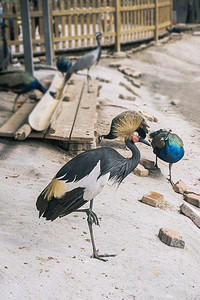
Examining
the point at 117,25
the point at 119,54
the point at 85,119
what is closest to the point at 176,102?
the point at 85,119

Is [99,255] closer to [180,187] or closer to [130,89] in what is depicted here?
[180,187]

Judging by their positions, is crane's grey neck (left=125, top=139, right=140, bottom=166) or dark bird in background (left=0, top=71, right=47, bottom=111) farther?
dark bird in background (left=0, top=71, right=47, bottom=111)

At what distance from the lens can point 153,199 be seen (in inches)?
166

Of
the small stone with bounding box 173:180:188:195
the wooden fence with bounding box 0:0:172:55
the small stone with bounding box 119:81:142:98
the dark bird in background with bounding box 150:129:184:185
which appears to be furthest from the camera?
the wooden fence with bounding box 0:0:172:55

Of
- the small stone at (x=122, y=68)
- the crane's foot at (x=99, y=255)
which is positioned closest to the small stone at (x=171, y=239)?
the crane's foot at (x=99, y=255)

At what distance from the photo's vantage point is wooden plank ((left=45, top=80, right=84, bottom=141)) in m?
5.21

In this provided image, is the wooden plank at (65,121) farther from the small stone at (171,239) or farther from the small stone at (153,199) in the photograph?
the small stone at (171,239)

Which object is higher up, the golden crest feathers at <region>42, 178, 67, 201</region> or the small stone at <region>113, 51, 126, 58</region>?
the golden crest feathers at <region>42, 178, 67, 201</region>

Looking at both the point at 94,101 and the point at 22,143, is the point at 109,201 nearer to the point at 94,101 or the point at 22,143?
the point at 22,143

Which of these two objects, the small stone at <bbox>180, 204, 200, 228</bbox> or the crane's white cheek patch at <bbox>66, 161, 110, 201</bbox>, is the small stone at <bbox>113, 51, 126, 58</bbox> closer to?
the small stone at <bbox>180, 204, 200, 228</bbox>

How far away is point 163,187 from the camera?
4793 mm

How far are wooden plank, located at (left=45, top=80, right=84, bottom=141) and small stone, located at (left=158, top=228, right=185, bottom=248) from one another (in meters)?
1.94

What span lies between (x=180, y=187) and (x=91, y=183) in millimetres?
2026

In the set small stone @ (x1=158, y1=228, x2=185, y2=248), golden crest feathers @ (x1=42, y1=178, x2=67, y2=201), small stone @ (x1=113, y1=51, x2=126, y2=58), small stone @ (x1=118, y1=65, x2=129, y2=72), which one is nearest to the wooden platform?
small stone @ (x1=158, y1=228, x2=185, y2=248)
